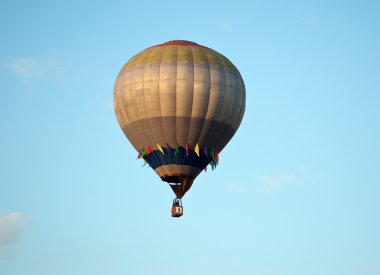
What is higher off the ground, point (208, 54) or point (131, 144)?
point (208, 54)

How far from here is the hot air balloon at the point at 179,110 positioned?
82.2m

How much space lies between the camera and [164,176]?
272 ft

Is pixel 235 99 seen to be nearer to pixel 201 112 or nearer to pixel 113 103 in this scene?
pixel 201 112

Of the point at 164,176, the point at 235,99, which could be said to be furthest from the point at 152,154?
the point at 235,99

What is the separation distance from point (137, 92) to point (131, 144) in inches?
162

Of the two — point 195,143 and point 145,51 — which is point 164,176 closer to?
point 195,143

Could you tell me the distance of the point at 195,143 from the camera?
270ft

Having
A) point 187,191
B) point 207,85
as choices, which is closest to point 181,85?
point 207,85

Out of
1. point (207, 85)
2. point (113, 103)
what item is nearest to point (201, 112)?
point (207, 85)

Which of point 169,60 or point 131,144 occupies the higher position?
point 169,60

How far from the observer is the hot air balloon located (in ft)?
270

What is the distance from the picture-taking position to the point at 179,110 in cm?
8206

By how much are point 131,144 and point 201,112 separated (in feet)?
19.8

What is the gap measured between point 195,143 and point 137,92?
5.34 m
